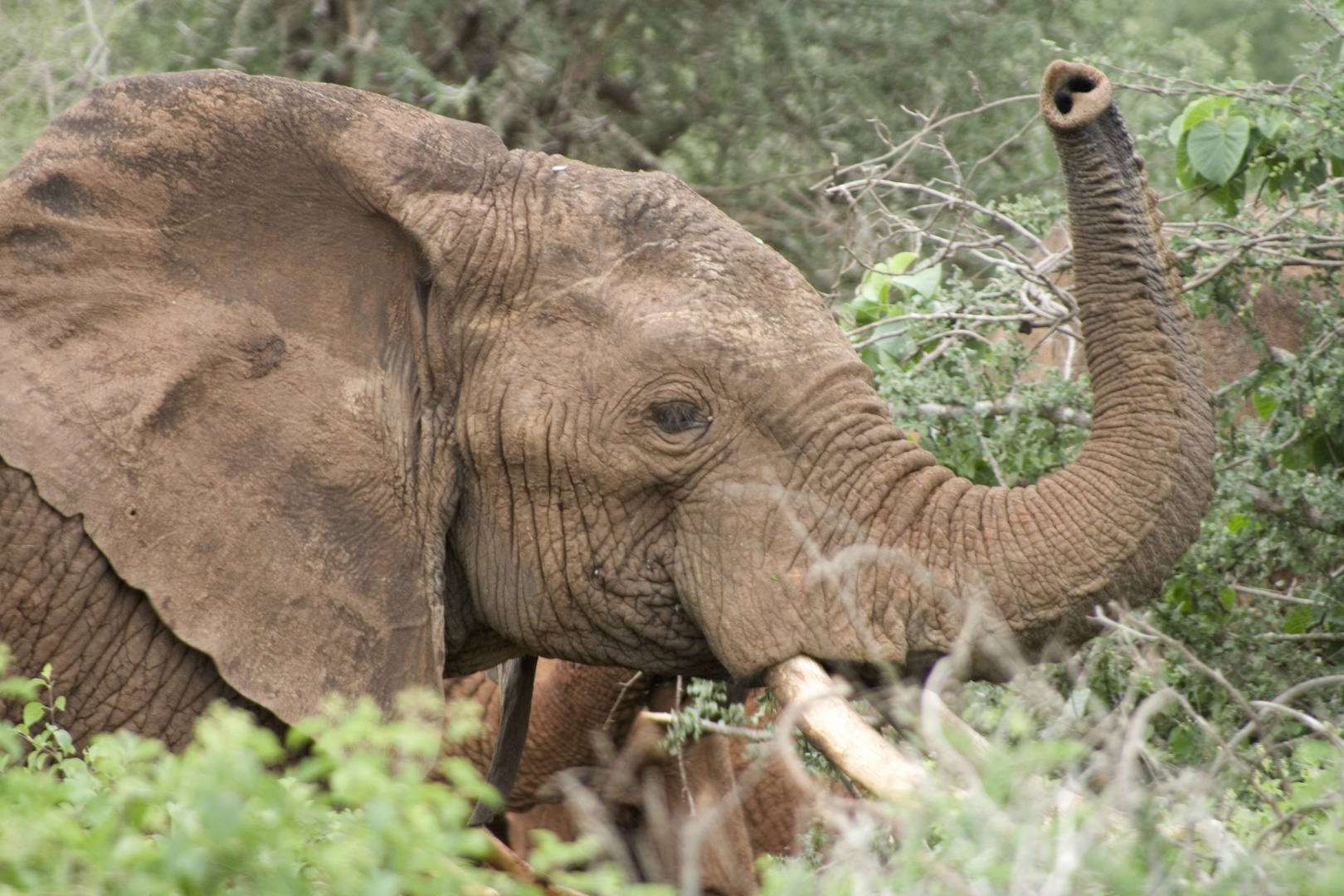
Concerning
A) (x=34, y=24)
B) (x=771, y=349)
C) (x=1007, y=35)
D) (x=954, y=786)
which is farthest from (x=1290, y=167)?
(x=34, y=24)

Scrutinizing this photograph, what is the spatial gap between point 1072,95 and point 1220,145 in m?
1.15

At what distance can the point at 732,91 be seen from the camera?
7.03 metres

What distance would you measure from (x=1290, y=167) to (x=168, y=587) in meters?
2.74

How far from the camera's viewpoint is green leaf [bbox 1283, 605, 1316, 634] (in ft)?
12.2

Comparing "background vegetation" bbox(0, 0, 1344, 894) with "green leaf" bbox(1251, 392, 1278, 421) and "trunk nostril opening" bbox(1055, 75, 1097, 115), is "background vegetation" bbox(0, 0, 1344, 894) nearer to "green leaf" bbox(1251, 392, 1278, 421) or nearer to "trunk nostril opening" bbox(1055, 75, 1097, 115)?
"green leaf" bbox(1251, 392, 1278, 421)

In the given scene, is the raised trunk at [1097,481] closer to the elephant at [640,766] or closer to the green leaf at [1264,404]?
the green leaf at [1264,404]

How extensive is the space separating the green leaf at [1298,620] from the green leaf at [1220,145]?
1.02 meters

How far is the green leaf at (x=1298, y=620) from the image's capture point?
12.2ft

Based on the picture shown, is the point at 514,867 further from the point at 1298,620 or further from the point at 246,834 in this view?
the point at 246,834

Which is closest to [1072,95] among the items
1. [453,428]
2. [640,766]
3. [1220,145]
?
[1220,145]

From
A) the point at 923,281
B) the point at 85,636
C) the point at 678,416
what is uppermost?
the point at 678,416

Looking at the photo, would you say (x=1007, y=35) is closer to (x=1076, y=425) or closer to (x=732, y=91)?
(x=732, y=91)

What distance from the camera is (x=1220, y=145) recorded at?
3.84 metres

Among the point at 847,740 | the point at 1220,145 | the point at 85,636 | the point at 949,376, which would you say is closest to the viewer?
the point at 847,740
